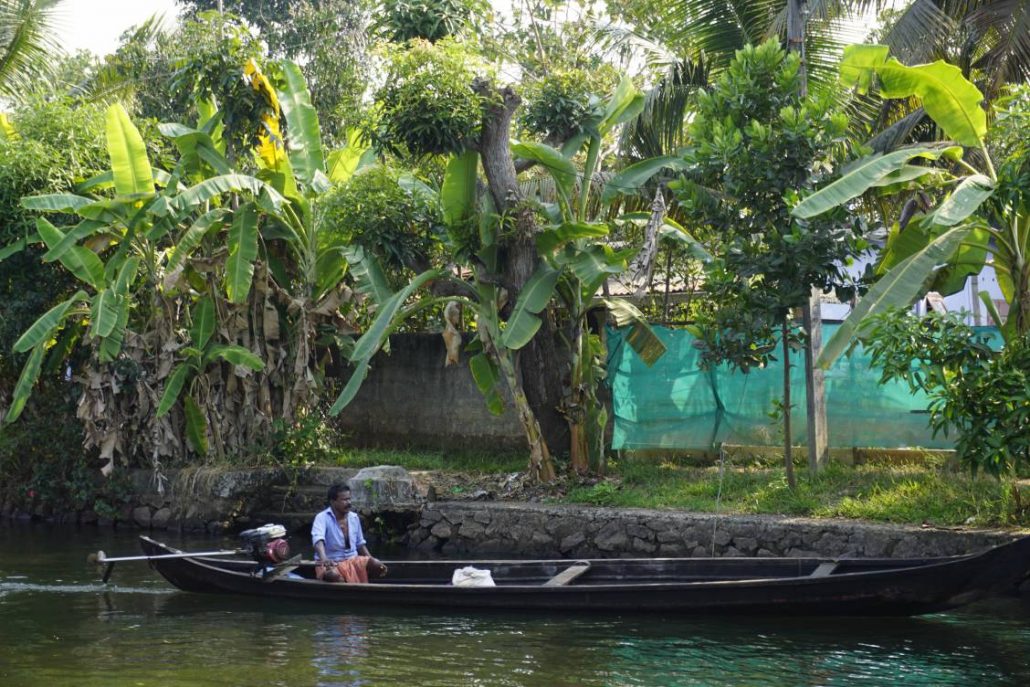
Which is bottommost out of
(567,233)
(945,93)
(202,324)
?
(202,324)

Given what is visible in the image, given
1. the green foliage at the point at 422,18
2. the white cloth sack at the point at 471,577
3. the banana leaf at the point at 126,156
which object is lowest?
the white cloth sack at the point at 471,577

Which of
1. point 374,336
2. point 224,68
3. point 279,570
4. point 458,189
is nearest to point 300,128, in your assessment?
point 224,68

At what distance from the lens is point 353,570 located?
11.2 metres

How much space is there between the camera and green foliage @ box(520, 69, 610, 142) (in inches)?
546

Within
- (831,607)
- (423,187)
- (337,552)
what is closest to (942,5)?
(423,187)

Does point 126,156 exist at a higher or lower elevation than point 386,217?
higher

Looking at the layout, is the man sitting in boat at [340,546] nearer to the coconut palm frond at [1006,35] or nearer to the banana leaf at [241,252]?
the banana leaf at [241,252]

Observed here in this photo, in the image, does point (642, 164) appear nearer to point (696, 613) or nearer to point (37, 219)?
point (696, 613)

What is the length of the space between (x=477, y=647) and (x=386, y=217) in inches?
250

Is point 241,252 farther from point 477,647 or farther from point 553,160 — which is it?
point 477,647

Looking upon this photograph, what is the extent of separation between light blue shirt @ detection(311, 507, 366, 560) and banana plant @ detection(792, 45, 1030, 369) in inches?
193

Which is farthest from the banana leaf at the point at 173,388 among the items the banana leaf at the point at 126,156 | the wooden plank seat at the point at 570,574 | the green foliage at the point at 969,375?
the green foliage at the point at 969,375

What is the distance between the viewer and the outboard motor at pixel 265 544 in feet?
36.3

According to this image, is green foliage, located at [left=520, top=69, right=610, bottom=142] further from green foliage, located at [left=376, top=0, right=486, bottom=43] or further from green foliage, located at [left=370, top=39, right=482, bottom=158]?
green foliage, located at [left=376, top=0, right=486, bottom=43]
